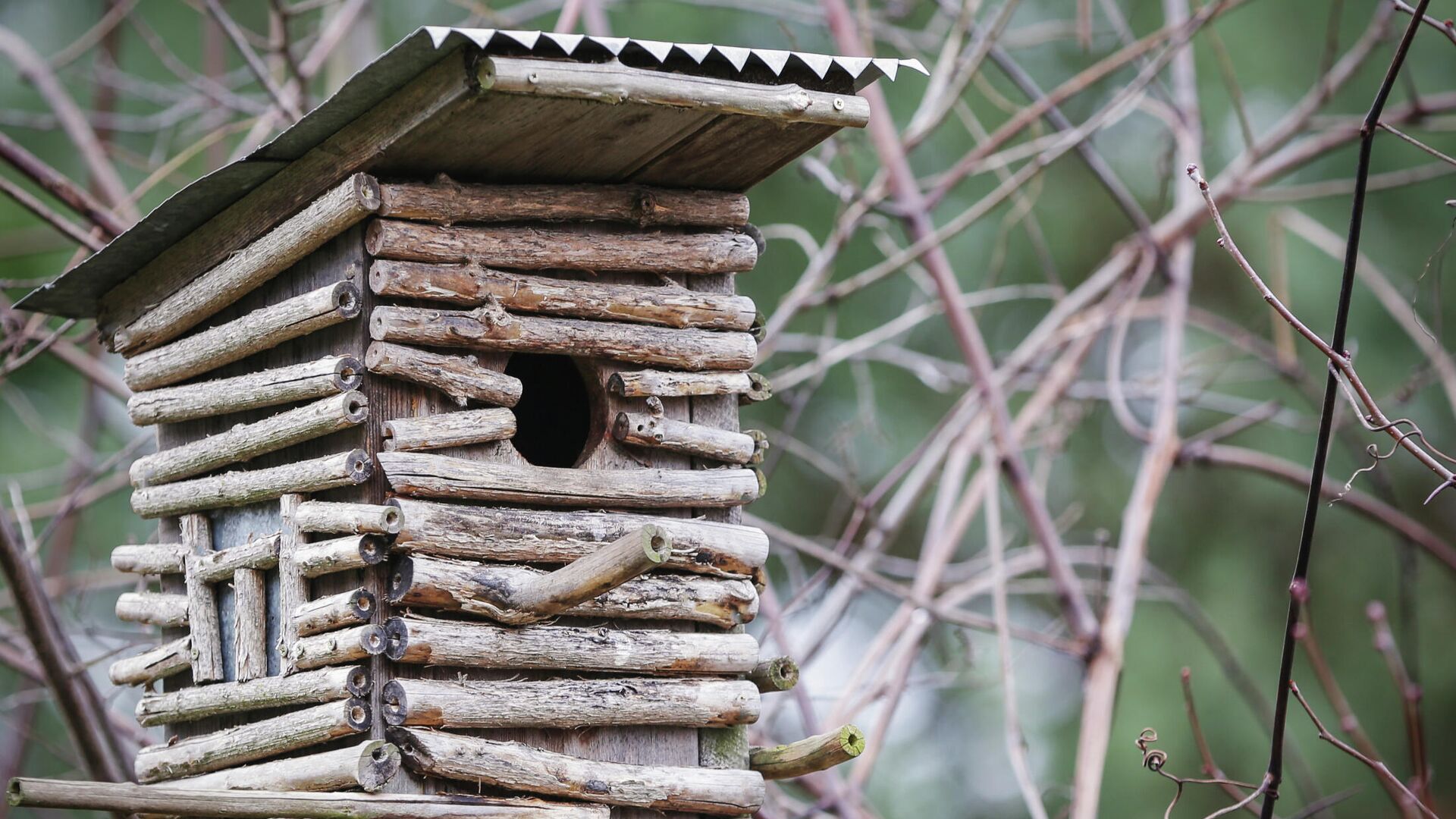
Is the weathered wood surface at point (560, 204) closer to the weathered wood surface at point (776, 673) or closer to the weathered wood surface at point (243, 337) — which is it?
the weathered wood surface at point (243, 337)

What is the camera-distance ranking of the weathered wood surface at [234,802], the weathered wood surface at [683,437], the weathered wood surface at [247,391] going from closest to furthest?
the weathered wood surface at [234,802], the weathered wood surface at [247,391], the weathered wood surface at [683,437]

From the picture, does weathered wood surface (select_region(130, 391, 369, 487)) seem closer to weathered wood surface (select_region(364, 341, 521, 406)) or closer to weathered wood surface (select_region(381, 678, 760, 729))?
weathered wood surface (select_region(364, 341, 521, 406))

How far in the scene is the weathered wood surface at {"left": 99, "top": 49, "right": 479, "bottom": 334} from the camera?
8.89 ft

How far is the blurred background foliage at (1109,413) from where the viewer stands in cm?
1030

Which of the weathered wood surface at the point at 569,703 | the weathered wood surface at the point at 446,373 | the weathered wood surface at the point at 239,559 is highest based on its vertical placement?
the weathered wood surface at the point at 446,373

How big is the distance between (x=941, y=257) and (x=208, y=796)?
9.15 ft

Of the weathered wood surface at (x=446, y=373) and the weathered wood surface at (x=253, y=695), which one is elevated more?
the weathered wood surface at (x=446, y=373)

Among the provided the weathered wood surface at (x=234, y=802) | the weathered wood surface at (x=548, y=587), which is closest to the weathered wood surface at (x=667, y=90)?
the weathered wood surface at (x=548, y=587)

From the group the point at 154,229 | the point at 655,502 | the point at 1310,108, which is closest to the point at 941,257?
the point at 1310,108

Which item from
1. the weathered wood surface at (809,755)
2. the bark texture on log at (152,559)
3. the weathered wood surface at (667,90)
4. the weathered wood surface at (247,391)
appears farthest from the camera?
the bark texture on log at (152,559)

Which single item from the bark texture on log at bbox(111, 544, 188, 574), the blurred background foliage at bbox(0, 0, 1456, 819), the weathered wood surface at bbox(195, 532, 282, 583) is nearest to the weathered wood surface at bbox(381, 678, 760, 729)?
the weathered wood surface at bbox(195, 532, 282, 583)

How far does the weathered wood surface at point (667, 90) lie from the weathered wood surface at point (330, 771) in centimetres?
117

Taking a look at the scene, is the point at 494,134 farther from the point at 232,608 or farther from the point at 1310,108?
the point at 1310,108

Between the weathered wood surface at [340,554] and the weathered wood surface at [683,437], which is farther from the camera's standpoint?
the weathered wood surface at [683,437]
